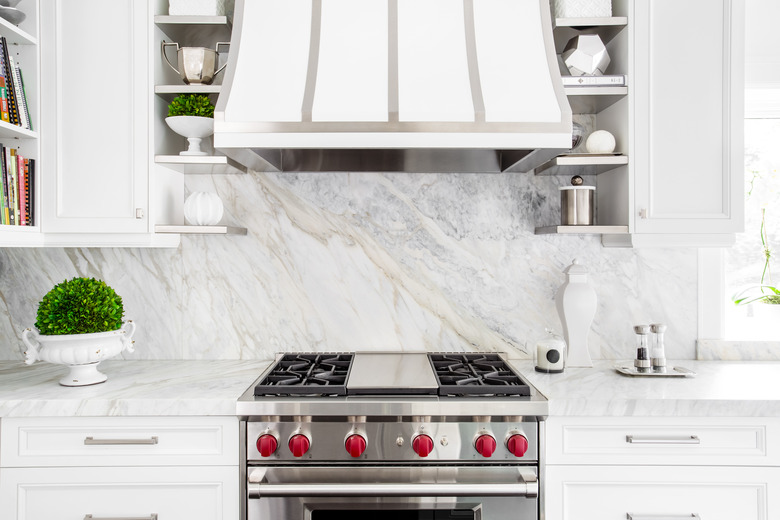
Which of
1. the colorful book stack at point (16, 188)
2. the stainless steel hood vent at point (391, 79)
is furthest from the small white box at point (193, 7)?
the colorful book stack at point (16, 188)

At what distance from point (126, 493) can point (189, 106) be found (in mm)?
1343

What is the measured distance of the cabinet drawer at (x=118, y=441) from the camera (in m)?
1.60

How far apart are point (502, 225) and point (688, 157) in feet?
2.42

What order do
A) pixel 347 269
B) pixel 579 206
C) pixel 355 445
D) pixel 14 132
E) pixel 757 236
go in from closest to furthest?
pixel 355 445 → pixel 14 132 → pixel 579 206 → pixel 347 269 → pixel 757 236

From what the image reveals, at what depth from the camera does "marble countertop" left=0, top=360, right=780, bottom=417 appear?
1593 mm

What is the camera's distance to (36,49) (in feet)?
6.09

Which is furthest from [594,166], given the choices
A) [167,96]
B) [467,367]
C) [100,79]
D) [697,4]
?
[100,79]

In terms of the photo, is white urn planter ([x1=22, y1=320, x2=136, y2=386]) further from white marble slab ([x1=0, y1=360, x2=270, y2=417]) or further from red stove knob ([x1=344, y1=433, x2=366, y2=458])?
red stove knob ([x1=344, y1=433, x2=366, y2=458])

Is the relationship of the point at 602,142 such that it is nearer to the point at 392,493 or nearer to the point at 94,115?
the point at 392,493

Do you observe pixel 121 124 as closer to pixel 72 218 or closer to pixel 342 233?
pixel 72 218

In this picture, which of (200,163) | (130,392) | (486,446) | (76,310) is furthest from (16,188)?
(486,446)

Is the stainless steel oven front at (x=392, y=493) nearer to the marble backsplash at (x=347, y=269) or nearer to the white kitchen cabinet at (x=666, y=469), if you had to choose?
the white kitchen cabinet at (x=666, y=469)

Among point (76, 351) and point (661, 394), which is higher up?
point (76, 351)

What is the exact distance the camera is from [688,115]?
189cm
